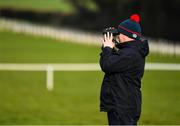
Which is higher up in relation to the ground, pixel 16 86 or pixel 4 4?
pixel 4 4

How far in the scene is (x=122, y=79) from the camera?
17.3 feet

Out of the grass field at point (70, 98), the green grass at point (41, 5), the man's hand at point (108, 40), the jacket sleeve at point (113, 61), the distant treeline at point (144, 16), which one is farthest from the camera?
the green grass at point (41, 5)

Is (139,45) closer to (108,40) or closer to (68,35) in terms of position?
(108,40)

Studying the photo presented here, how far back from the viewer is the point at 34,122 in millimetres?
11117

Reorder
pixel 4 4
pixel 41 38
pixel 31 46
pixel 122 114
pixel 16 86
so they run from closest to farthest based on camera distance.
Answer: pixel 122 114, pixel 16 86, pixel 31 46, pixel 41 38, pixel 4 4

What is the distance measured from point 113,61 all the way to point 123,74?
161 millimetres

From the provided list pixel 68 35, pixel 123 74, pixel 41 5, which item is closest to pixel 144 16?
pixel 68 35

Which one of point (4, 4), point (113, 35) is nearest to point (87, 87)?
point (113, 35)

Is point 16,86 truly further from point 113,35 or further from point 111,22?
point 111,22

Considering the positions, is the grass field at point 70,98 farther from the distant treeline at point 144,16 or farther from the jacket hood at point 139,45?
the distant treeline at point 144,16

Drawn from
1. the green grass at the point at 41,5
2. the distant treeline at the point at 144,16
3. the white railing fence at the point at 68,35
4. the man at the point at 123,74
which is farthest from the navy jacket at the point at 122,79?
the green grass at the point at 41,5

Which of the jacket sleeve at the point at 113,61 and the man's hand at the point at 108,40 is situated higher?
the man's hand at the point at 108,40

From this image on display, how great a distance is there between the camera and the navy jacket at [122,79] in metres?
5.22

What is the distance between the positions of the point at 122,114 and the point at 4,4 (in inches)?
2418
